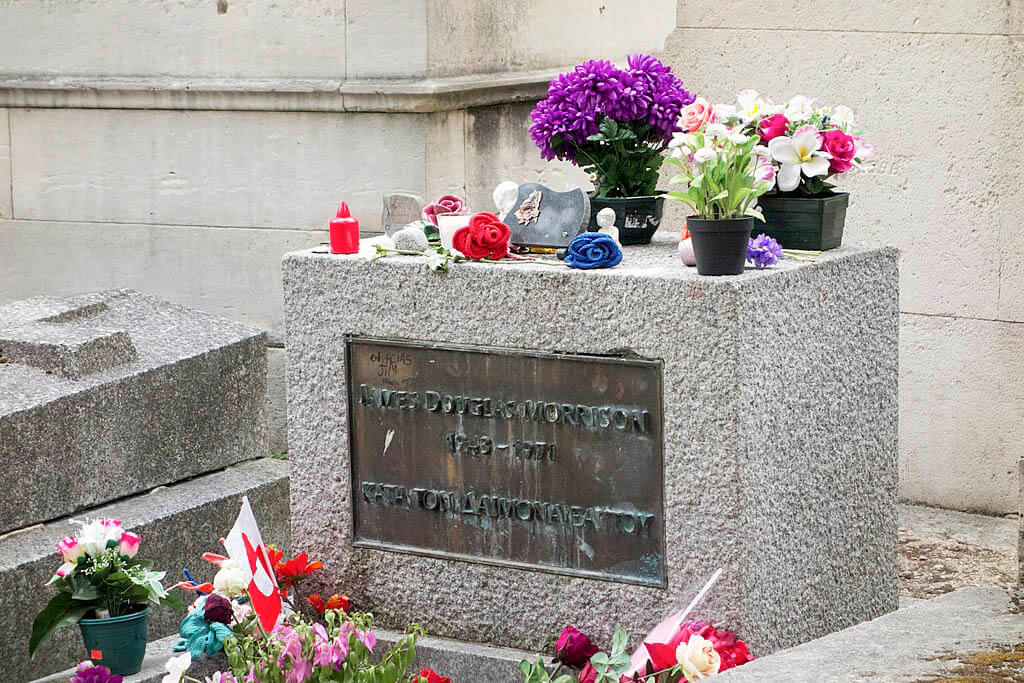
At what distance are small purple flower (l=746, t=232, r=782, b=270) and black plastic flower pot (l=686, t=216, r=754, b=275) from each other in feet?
0.19

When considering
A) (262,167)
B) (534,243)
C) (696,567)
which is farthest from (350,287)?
(262,167)

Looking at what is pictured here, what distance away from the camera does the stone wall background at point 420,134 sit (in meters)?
6.44

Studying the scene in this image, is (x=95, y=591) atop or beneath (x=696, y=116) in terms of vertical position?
beneath

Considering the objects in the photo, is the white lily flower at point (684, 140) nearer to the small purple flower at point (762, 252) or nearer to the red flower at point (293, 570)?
the small purple flower at point (762, 252)

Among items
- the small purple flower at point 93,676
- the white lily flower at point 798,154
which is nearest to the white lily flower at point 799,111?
the white lily flower at point 798,154

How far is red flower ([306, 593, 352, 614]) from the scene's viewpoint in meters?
4.36

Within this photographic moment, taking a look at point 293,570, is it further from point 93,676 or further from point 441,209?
point 441,209

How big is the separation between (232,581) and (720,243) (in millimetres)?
1574

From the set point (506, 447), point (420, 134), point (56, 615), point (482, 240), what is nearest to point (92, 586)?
point (56, 615)

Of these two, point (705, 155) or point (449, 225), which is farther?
point (449, 225)

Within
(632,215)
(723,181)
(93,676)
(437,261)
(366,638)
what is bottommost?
(93,676)

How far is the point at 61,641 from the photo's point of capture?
15.5 feet

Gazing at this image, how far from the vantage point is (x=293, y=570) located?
14.4 ft

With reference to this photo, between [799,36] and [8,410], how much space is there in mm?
3747
